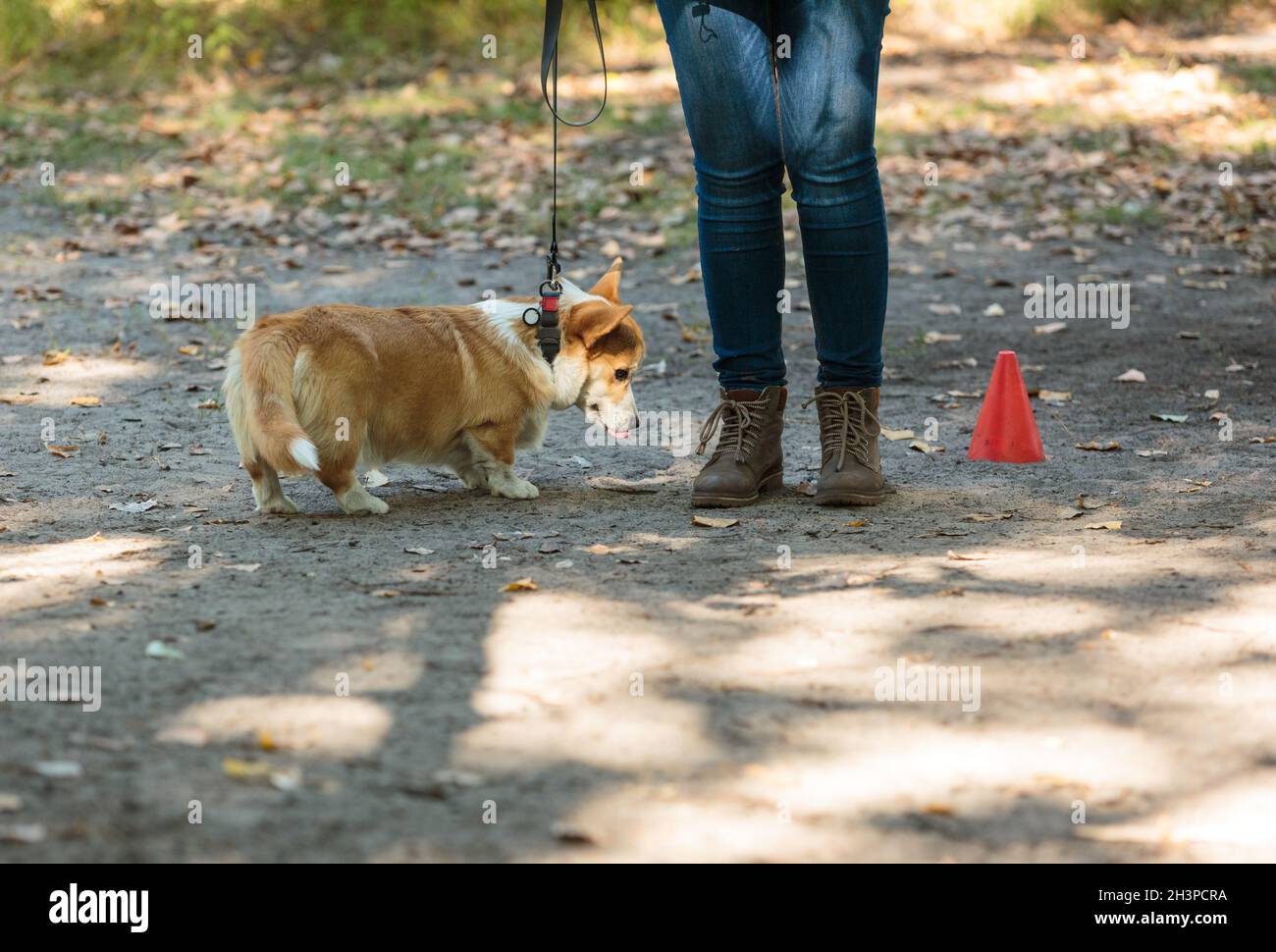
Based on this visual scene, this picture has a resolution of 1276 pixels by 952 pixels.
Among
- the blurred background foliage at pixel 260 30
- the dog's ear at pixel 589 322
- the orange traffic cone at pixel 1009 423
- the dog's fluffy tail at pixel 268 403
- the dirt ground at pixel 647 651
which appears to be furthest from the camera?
the blurred background foliage at pixel 260 30

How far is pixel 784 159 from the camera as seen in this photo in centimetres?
364

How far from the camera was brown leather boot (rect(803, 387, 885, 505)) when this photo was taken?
149 inches

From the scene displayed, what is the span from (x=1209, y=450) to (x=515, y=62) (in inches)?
369

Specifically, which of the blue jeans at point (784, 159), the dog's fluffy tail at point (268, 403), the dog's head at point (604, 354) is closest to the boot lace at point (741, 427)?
the blue jeans at point (784, 159)

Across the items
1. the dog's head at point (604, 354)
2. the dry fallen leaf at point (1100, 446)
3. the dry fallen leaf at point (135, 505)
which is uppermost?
the dog's head at point (604, 354)

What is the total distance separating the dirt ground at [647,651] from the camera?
1.97 m

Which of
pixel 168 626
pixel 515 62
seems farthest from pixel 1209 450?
pixel 515 62

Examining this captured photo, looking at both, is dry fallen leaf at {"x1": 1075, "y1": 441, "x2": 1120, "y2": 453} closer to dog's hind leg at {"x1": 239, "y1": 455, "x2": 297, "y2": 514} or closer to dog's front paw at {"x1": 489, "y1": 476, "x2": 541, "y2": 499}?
dog's front paw at {"x1": 489, "y1": 476, "x2": 541, "y2": 499}

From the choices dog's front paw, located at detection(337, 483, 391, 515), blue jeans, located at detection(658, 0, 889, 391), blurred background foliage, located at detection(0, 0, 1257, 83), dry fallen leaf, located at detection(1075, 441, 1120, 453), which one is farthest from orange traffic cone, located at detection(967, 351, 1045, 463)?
blurred background foliage, located at detection(0, 0, 1257, 83)

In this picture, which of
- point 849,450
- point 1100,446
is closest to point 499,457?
point 849,450

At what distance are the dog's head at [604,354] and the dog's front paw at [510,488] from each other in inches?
11.5

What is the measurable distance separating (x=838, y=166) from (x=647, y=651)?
4.96ft

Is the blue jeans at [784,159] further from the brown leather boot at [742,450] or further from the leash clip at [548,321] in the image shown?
the leash clip at [548,321]

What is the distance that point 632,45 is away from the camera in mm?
13281
